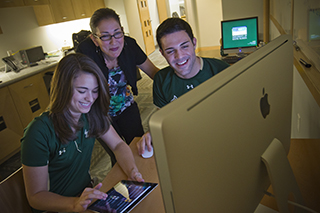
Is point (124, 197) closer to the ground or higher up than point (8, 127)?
higher up

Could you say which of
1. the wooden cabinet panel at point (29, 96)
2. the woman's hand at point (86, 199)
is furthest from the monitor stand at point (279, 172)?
the wooden cabinet panel at point (29, 96)

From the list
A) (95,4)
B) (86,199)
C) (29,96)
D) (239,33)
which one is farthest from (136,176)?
(95,4)

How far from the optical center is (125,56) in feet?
6.02

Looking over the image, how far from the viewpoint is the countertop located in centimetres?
357

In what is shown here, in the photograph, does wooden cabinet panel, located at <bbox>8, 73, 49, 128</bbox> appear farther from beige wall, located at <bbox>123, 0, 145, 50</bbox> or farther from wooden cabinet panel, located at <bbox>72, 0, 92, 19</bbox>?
beige wall, located at <bbox>123, 0, 145, 50</bbox>

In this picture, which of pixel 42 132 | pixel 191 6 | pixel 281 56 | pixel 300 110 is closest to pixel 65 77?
pixel 42 132

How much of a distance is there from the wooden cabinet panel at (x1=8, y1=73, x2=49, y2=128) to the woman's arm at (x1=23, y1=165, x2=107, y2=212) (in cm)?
287

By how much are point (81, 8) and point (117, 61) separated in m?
4.53

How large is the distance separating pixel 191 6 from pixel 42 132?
5652 mm

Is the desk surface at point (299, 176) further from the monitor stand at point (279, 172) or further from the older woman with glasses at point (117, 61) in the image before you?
the older woman with glasses at point (117, 61)

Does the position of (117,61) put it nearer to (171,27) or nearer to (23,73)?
(171,27)

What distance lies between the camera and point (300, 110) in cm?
167

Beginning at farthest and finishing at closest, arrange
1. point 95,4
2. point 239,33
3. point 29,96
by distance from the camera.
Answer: point 95,4, point 29,96, point 239,33

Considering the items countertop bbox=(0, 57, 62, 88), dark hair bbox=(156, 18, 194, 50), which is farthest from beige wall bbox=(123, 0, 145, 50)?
dark hair bbox=(156, 18, 194, 50)
